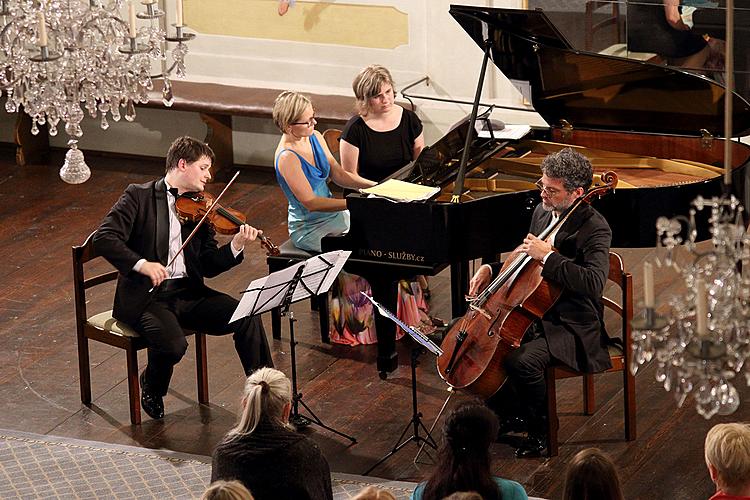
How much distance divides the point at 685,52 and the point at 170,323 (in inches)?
154

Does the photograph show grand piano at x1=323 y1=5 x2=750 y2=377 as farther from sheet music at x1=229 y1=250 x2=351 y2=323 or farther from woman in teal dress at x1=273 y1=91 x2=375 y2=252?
sheet music at x1=229 y1=250 x2=351 y2=323

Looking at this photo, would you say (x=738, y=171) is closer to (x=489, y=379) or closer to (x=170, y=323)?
(x=489, y=379)

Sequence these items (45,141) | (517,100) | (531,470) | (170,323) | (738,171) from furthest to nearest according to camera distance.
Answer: (45,141) → (517,100) → (738,171) → (170,323) → (531,470)

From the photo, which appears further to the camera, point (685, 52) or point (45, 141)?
point (45, 141)

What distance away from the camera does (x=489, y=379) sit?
5578 millimetres

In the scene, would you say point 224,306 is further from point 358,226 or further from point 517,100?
point 517,100

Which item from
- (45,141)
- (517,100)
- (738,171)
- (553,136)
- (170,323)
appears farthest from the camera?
(45,141)

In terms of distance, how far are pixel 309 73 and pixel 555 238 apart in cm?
422

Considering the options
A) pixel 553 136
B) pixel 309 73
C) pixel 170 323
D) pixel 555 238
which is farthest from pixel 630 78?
pixel 309 73

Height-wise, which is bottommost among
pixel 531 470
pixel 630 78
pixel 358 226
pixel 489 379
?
pixel 531 470

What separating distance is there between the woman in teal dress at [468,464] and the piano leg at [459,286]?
2.57 meters

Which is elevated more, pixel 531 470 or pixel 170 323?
pixel 170 323

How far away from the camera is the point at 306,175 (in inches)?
265

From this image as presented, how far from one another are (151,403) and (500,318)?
1.70m
